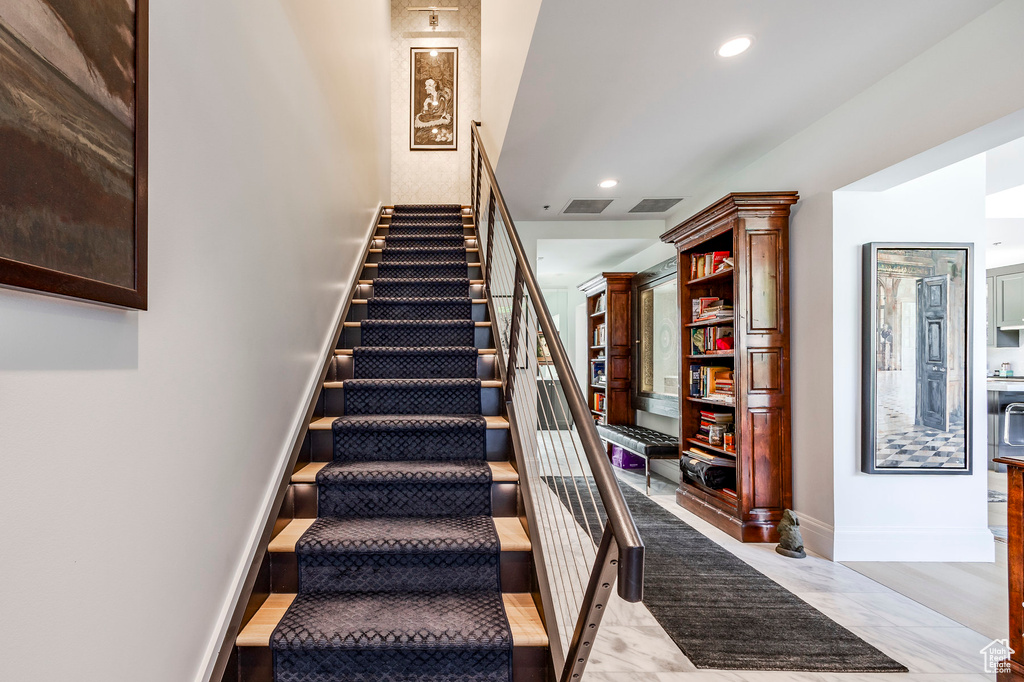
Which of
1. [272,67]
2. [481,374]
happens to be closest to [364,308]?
[481,374]

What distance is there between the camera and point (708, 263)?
12.6 ft

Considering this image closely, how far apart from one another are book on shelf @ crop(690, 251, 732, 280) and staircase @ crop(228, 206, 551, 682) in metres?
1.79

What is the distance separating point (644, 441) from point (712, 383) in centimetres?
126

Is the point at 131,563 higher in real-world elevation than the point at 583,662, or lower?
higher

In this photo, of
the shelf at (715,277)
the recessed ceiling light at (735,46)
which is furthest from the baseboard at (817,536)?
the recessed ceiling light at (735,46)

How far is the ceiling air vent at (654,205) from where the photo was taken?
4.69 meters

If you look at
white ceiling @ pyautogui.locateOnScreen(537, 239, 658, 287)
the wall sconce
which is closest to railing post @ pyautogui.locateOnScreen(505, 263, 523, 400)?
white ceiling @ pyautogui.locateOnScreen(537, 239, 658, 287)

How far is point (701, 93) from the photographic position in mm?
2686

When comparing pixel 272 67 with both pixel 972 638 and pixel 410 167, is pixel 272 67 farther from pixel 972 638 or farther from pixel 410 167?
pixel 410 167

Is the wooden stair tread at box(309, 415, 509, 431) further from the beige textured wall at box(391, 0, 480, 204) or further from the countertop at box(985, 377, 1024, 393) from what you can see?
the countertop at box(985, 377, 1024, 393)

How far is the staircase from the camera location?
1472mm

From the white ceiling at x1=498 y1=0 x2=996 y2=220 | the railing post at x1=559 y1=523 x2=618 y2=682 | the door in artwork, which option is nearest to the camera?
the railing post at x1=559 y1=523 x2=618 y2=682

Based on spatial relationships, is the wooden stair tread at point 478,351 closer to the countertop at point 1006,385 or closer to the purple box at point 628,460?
the purple box at point 628,460

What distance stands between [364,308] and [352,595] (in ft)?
6.13
